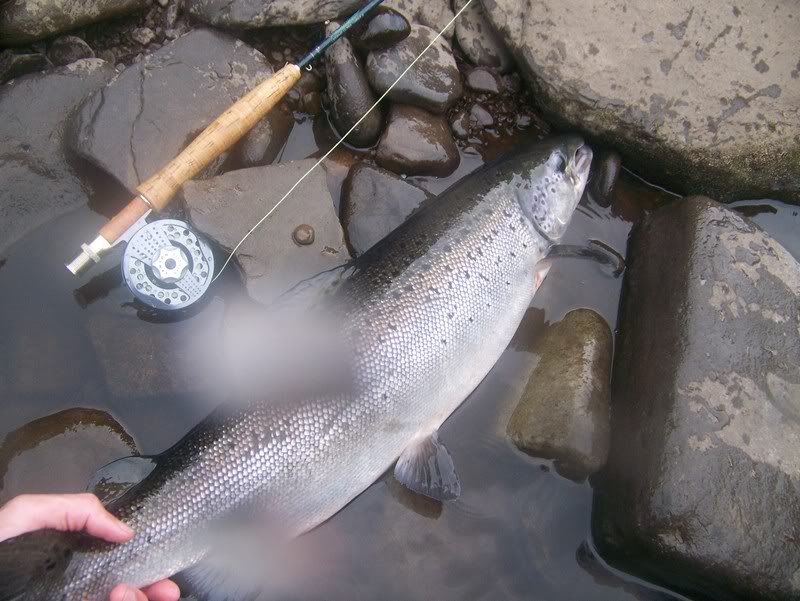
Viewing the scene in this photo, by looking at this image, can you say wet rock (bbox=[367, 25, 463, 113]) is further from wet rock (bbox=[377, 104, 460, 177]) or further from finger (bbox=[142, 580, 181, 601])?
finger (bbox=[142, 580, 181, 601])

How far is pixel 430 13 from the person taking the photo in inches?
124

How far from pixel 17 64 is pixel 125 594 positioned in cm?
252

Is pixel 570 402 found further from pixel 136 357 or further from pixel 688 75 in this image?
pixel 136 357

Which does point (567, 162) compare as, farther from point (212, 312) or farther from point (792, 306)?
point (212, 312)

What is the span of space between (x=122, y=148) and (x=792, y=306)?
3208 millimetres

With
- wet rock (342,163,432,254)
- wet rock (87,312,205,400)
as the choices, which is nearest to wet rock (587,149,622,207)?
wet rock (342,163,432,254)

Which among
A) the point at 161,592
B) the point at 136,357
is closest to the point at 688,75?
the point at 136,357

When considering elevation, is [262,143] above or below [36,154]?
above

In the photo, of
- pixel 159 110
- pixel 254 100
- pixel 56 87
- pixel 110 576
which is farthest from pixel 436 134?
pixel 110 576

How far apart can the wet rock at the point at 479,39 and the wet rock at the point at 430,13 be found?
0.06 meters

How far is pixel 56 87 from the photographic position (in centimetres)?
277

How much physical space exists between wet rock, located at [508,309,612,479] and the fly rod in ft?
5.83

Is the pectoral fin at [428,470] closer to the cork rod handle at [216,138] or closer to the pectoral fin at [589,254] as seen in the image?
the pectoral fin at [589,254]

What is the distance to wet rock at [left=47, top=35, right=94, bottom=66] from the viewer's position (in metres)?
2.90
